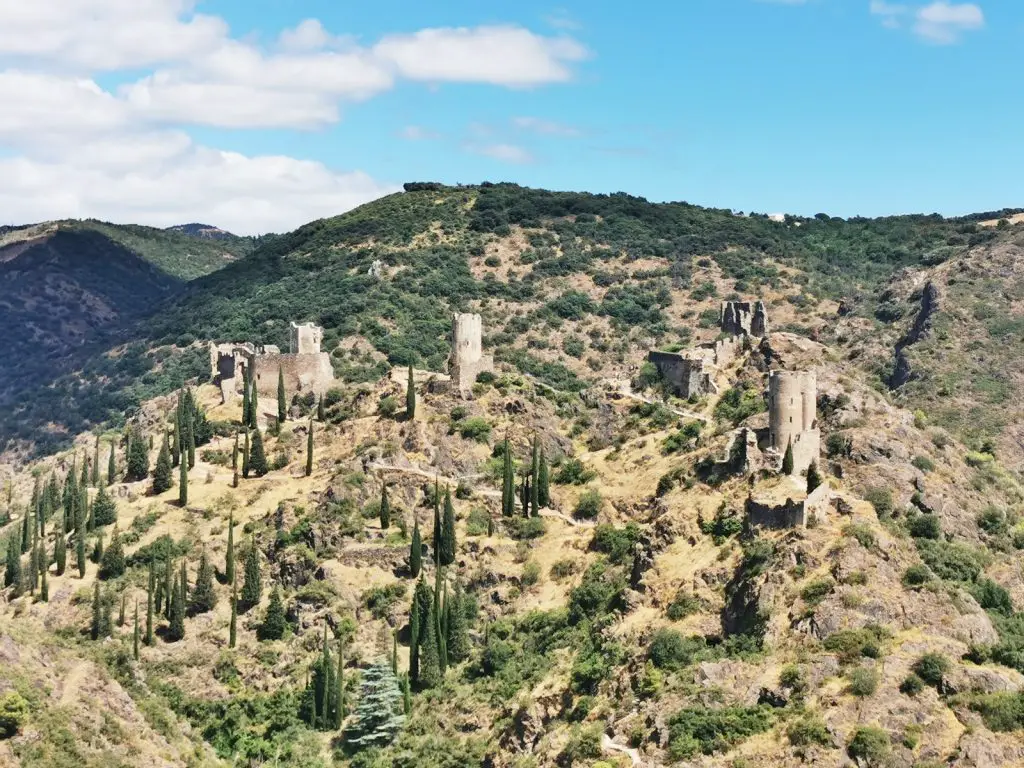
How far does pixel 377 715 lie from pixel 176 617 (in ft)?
43.2

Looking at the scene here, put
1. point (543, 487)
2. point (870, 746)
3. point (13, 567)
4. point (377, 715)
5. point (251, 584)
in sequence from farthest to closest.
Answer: point (13, 567) → point (543, 487) → point (251, 584) → point (377, 715) → point (870, 746)

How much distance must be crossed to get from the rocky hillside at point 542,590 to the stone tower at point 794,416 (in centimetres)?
122

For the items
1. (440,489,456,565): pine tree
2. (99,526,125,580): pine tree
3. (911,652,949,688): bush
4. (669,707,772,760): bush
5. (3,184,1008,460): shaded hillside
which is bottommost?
(669,707,772,760): bush

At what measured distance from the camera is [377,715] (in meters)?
70.9

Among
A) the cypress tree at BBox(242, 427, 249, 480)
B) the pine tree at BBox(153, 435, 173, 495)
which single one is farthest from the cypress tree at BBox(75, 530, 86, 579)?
the cypress tree at BBox(242, 427, 249, 480)

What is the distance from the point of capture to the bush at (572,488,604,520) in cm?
8219

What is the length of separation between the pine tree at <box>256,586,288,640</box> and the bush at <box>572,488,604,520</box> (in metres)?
16.4

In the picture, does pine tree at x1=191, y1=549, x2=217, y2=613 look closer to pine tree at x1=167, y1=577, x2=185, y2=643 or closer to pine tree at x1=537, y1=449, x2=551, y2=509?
pine tree at x1=167, y1=577, x2=185, y2=643

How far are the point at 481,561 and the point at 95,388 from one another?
3494 inches

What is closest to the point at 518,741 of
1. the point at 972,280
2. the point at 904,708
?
the point at 904,708

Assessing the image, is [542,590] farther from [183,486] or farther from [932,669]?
[932,669]

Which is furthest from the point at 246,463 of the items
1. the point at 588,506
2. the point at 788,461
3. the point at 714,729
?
the point at 714,729

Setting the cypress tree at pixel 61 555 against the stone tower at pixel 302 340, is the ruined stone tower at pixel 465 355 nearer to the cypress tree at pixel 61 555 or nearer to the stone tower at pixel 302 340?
the stone tower at pixel 302 340

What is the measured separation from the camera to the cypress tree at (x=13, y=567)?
270 ft
